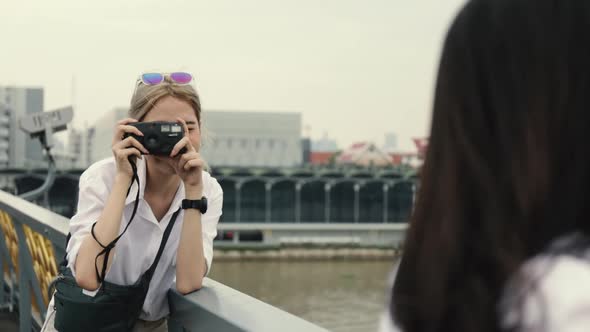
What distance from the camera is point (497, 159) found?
2.37 ft

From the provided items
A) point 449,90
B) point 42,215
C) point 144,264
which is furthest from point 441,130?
point 42,215

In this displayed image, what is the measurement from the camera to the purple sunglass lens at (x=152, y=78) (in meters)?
1.75

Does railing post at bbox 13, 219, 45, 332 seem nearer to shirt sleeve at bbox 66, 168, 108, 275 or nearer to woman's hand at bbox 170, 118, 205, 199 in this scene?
shirt sleeve at bbox 66, 168, 108, 275

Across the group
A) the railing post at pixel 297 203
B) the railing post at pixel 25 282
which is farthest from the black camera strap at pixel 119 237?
the railing post at pixel 297 203

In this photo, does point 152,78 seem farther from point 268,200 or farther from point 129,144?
point 268,200

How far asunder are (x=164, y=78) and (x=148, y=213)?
311mm

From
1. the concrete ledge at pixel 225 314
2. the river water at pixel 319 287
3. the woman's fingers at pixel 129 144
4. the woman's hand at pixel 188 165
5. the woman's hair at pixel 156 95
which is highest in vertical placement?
the woman's hair at pixel 156 95

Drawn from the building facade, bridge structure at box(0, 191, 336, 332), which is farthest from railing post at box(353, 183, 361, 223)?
bridge structure at box(0, 191, 336, 332)

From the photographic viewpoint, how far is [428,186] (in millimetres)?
780

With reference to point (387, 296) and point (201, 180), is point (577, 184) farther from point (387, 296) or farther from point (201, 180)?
point (201, 180)

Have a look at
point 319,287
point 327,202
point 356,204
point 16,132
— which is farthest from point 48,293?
point 16,132

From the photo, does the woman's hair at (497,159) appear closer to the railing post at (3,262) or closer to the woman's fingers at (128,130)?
the woman's fingers at (128,130)

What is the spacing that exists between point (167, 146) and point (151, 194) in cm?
18

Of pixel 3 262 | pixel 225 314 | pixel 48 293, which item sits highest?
pixel 225 314
